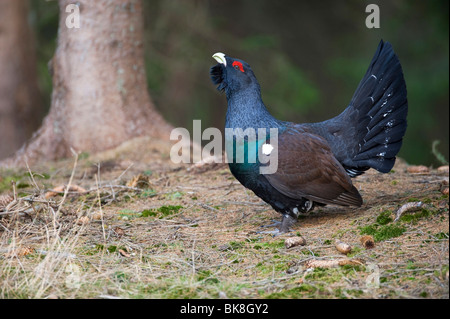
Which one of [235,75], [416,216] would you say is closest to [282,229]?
[416,216]

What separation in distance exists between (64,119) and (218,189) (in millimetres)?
2888

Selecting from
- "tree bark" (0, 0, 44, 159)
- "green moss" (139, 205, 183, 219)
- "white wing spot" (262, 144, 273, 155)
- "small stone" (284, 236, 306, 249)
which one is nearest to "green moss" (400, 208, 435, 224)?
"small stone" (284, 236, 306, 249)

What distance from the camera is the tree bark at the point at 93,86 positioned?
7.19 metres

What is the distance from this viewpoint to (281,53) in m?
12.6

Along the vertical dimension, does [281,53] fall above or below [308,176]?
above

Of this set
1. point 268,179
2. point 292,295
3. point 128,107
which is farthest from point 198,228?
point 128,107

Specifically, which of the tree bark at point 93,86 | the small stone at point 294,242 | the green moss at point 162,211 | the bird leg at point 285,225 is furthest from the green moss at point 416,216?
the tree bark at point 93,86

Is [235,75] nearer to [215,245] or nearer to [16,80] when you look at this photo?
[215,245]

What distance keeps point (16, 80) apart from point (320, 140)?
6410mm

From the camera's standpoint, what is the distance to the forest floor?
306cm

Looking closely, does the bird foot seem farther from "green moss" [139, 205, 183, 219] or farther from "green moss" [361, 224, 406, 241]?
"green moss" [139, 205, 183, 219]

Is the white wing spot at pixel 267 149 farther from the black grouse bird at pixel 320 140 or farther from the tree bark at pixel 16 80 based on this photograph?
the tree bark at pixel 16 80

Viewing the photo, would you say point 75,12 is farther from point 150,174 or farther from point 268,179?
point 268,179

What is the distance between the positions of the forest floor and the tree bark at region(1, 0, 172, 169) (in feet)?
5.17
